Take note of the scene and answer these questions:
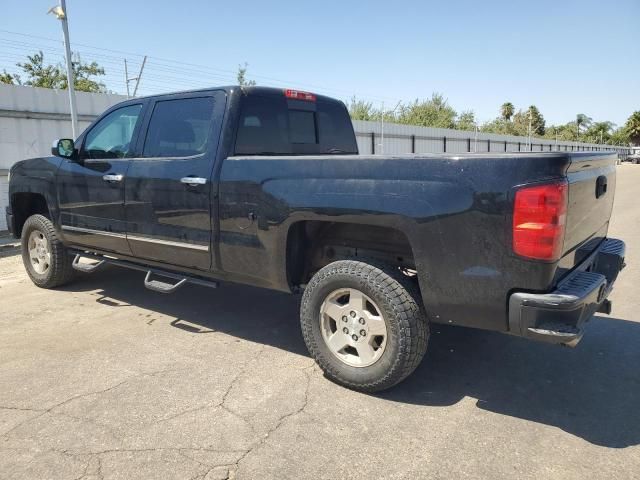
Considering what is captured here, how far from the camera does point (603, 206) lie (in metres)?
3.54

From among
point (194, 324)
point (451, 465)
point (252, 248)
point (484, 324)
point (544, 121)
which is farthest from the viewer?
point (544, 121)

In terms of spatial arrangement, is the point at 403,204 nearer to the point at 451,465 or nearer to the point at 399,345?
the point at 399,345

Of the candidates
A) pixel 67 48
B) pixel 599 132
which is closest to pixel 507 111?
pixel 599 132

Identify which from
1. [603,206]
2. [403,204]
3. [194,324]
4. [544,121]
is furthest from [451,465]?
[544,121]

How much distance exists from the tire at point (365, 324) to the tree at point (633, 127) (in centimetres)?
9826

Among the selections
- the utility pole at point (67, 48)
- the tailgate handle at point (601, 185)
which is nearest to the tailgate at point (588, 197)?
the tailgate handle at point (601, 185)

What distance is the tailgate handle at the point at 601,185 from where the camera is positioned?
3.19m

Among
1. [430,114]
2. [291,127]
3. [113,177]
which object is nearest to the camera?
[291,127]

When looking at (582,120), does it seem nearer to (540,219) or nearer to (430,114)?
(430,114)

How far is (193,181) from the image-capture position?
3811 millimetres

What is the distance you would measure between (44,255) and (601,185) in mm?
5530

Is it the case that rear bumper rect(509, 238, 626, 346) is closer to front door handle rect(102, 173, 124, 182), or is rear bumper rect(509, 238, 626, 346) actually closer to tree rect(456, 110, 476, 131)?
front door handle rect(102, 173, 124, 182)

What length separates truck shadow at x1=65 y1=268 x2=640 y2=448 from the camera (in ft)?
9.63

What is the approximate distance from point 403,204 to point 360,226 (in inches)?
24.1
